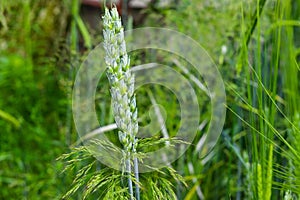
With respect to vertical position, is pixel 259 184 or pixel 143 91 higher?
pixel 143 91

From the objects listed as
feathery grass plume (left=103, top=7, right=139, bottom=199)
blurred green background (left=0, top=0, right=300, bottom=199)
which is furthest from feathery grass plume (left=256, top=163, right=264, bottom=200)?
feathery grass plume (left=103, top=7, right=139, bottom=199)

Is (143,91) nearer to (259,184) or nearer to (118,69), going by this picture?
(259,184)

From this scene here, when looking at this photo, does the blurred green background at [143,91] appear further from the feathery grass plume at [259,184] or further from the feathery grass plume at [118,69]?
the feathery grass plume at [118,69]

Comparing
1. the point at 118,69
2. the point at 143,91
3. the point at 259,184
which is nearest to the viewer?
the point at 118,69

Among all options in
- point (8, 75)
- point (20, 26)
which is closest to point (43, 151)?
point (8, 75)

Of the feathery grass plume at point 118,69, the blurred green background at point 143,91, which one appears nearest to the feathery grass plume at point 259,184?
the blurred green background at point 143,91

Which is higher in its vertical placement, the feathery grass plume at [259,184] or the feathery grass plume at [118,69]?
the feathery grass plume at [118,69]

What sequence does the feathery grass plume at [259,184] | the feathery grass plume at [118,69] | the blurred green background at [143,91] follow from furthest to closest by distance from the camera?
the blurred green background at [143,91] → the feathery grass plume at [259,184] → the feathery grass plume at [118,69]

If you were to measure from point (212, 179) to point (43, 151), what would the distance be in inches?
21.7

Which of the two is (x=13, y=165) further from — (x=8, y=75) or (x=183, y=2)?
(x=183, y=2)

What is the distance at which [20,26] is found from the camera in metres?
2.05

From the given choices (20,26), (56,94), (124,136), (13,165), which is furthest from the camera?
(20,26)

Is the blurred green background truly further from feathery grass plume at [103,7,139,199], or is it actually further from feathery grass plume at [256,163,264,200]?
feathery grass plume at [103,7,139,199]

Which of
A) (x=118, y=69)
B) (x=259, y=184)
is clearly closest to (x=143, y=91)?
(x=259, y=184)
